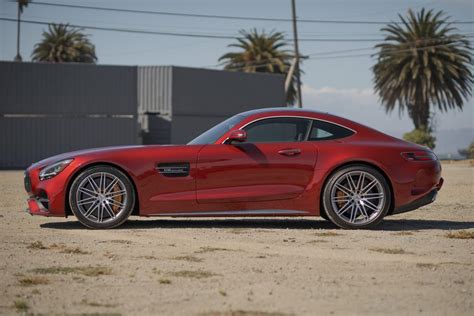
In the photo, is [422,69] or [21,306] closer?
[21,306]

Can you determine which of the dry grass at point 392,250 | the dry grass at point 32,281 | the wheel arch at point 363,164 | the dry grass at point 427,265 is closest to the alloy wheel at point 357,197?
the wheel arch at point 363,164

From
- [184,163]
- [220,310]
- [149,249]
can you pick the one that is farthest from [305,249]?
[220,310]

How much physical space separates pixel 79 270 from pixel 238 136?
307 centimetres

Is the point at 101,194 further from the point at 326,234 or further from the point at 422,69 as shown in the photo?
the point at 422,69

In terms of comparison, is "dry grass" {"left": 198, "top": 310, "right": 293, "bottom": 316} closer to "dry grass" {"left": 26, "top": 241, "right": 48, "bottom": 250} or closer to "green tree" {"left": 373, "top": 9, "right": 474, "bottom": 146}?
"dry grass" {"left": 26, "top": 241, "right": 48, "bottom": 250}

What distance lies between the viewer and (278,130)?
9422mm

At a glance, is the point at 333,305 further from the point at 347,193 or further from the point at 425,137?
the point at 425,137

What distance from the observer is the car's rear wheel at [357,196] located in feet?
30.0

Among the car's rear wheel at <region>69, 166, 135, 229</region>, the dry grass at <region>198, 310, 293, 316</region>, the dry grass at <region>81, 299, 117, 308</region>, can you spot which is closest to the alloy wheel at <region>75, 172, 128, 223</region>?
the car's rear wheel at <region>69, 166, 135, 229</region>

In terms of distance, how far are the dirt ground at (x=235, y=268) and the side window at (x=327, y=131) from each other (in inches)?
40.5

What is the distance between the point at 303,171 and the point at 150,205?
1674 mm

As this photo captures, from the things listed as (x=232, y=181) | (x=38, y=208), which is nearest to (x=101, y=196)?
(x=38, y=208)

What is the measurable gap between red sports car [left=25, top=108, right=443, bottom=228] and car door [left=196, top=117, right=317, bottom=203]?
0.4 inches

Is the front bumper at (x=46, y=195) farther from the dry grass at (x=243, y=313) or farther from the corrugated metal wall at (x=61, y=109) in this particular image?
the corrugated metal wall at (x=61, y=109)
